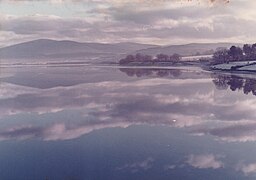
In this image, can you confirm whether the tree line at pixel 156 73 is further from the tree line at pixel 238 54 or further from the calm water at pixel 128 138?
the calm water at pixel 128 138

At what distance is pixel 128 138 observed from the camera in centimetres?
2506

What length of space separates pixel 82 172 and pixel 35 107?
20.2m

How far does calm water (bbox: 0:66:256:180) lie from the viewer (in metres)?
18.9

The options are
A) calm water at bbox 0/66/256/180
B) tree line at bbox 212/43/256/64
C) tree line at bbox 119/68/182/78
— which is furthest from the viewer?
tree line at bbox 212/43/256/64

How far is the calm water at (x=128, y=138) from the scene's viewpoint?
18.9 meters

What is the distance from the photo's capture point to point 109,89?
2096 inches

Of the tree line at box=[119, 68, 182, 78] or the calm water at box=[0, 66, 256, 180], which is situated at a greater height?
the tree line at box=[119, 68, 182, 78]

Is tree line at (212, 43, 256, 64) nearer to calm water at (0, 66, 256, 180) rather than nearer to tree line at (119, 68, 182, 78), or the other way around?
tree line at (119, 68, 182, 78)

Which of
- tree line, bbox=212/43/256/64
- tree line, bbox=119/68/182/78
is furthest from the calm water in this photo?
tree line, bbox=212/43/256/64

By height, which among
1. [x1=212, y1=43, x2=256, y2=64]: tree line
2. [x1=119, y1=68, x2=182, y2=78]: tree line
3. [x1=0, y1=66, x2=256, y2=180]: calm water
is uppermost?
[x1=212, y1=43, x2=256, y2=64]: tree line

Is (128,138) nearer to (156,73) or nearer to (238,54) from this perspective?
(156,73)

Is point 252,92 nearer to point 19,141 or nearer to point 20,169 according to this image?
point 19,141

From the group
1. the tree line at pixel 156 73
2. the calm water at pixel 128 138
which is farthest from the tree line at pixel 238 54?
the calm water at pixel 128 138

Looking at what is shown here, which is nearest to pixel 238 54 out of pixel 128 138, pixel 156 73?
pixel 156 73
